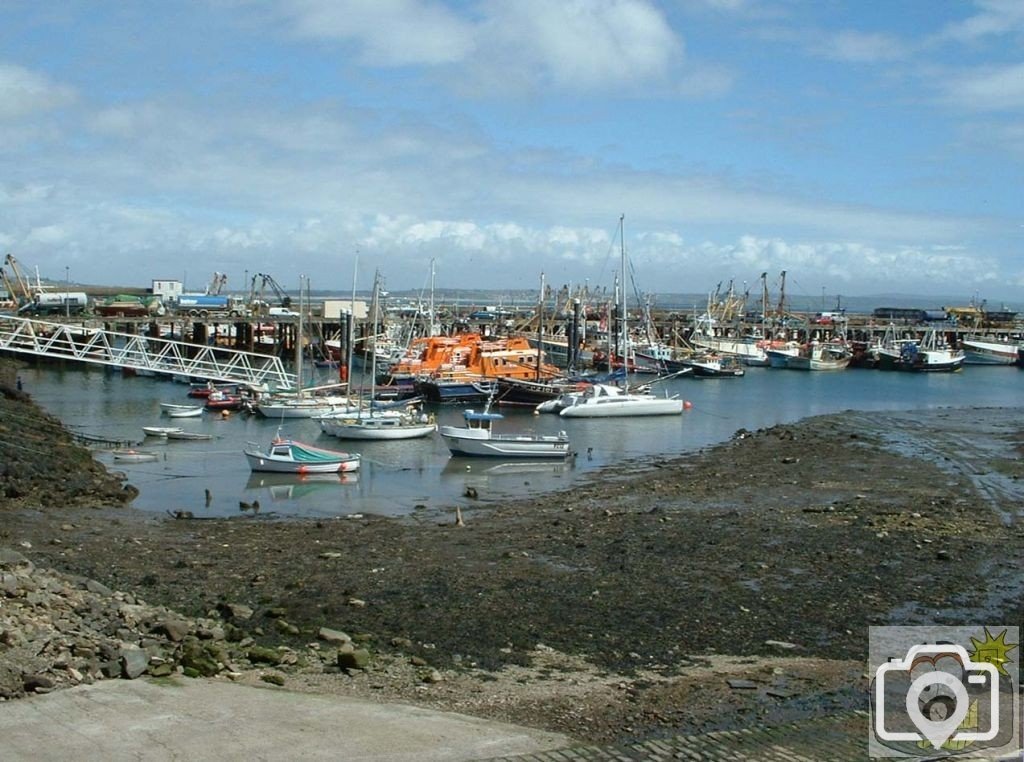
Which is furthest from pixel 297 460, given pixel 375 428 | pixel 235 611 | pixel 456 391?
pixel 456 391

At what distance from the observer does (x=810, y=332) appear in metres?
95.7

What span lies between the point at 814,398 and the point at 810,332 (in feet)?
143

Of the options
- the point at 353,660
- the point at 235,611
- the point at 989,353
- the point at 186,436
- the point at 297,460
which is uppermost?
the point at 989,353

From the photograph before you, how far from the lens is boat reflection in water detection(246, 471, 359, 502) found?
78.8ft

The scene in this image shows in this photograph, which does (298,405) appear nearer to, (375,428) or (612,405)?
(375,428)

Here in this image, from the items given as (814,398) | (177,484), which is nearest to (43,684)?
(177,484)

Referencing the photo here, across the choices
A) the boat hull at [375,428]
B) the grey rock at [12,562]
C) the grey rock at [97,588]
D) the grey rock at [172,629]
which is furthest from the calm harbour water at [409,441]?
the grey rock at [172,629]

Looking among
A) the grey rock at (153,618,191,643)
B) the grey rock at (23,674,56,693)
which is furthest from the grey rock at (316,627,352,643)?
the grey rock at (23,674,56,693)

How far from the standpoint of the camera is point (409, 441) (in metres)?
33.6

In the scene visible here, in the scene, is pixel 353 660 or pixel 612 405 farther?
pixel 612 405

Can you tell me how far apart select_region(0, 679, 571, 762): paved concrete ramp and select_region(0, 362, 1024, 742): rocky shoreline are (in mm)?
393
